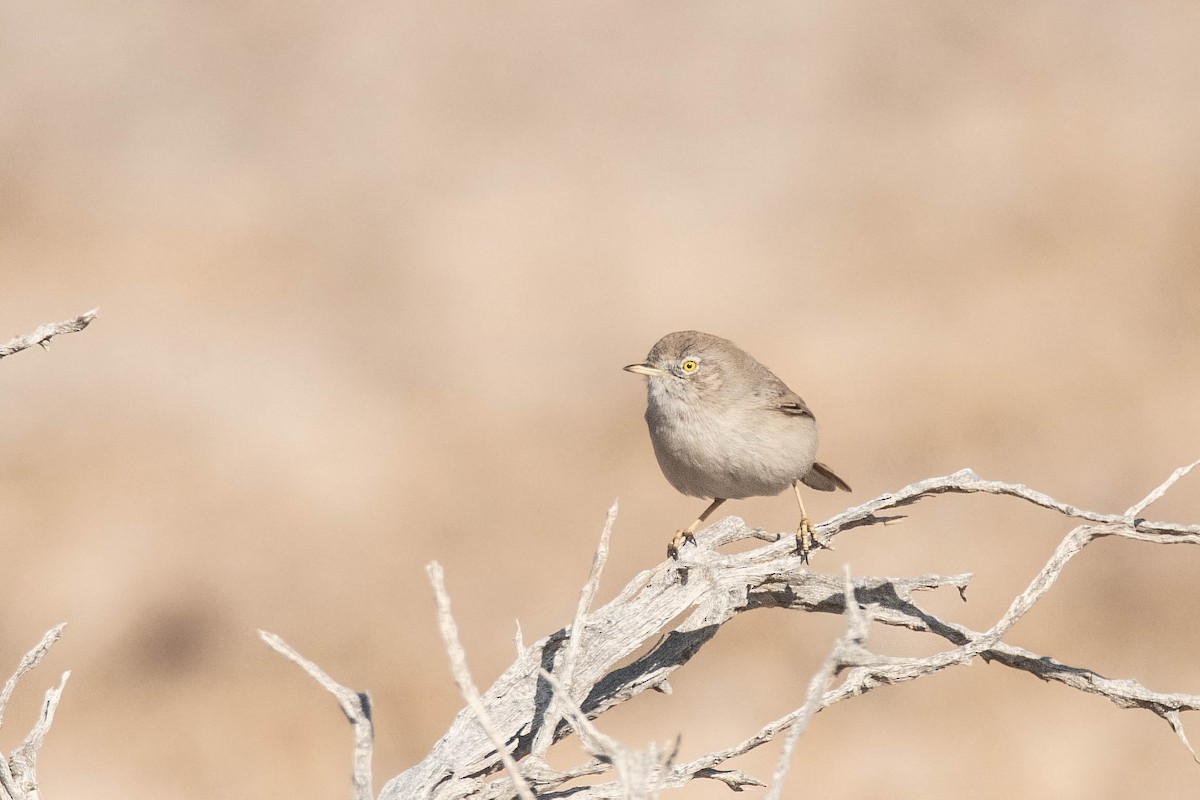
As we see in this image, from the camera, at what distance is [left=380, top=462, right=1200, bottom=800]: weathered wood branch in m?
3.95

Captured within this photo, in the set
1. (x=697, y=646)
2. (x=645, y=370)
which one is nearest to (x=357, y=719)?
(x=697, y=646)

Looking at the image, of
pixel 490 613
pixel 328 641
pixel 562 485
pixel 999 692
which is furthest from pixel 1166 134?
pixel 328 641

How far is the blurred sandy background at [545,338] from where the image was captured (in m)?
11.5

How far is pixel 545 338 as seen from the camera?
14.8 metres

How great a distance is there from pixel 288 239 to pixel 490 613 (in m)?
5.87

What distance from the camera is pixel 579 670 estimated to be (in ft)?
14.9

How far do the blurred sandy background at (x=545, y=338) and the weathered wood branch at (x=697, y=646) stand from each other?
668 centimetres

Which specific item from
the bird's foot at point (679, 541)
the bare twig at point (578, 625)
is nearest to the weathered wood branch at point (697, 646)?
the bare twig at point (578, 625)

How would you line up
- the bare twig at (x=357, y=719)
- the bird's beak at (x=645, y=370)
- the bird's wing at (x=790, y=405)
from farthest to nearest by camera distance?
1. the bird's wing at (x=790, y=405)
2. the bird's beak at (x=645, y=370)
3. the bare twig at (x=357, y=719)

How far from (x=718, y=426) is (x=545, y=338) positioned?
866 cm

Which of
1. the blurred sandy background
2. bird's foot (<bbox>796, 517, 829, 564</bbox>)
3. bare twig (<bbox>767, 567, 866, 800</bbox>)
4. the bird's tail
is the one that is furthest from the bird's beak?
the blurred sandy background

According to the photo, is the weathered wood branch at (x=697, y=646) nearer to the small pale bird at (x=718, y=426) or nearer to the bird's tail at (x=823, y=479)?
the small pale bird at (x=718, y=426)

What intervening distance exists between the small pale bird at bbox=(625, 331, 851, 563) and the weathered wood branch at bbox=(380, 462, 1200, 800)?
0.92m

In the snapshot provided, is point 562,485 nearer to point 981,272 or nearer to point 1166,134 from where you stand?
point 981,272
